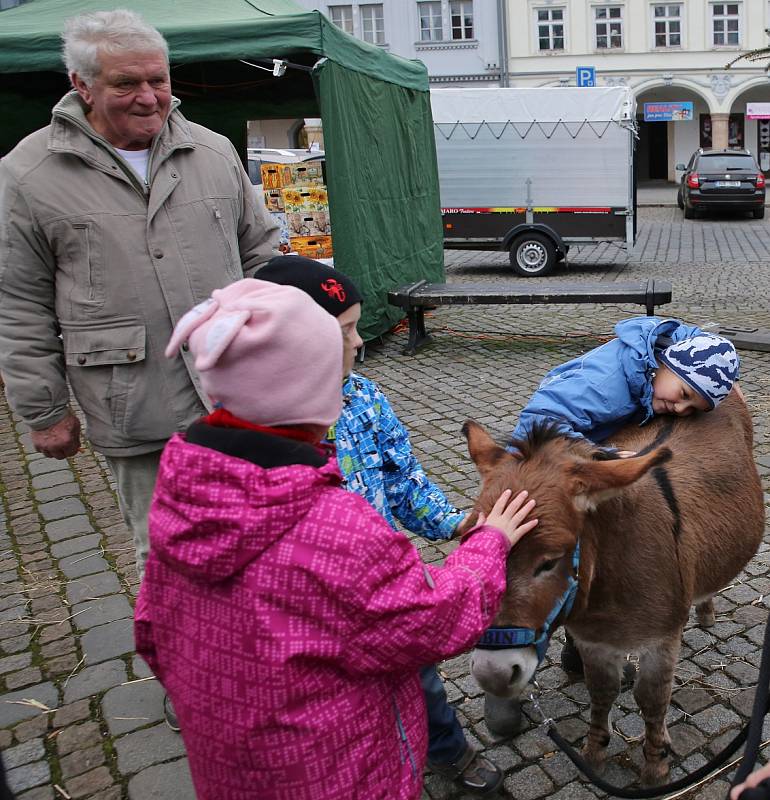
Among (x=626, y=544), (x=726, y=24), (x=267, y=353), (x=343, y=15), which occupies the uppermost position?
(x=343, y=15)

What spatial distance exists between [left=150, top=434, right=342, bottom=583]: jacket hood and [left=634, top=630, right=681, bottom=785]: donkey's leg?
1750mm

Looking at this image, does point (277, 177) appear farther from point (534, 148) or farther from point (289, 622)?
point (289, 622)

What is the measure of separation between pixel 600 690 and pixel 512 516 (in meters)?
1.16

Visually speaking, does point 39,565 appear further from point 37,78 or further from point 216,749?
point 37,78

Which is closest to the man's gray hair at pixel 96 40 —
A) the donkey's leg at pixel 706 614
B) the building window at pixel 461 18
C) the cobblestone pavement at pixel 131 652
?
the cobblestone pavement at pixel 131 652

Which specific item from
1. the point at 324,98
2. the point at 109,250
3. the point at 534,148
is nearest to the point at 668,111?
the point at 534,148

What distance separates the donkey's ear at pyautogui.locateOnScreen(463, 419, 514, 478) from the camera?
232 centimetres

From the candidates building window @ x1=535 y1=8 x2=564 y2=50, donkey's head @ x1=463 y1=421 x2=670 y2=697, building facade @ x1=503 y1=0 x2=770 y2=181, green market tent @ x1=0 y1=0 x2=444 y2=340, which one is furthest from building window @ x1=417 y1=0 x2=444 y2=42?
donkey's head @ x1=463 y1=421 x2=670 y2=697

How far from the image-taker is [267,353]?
1378 mm

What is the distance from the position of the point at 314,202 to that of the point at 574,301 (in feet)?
10.3

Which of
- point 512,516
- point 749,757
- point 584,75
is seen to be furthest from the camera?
point 584,75

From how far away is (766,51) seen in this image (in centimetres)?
1338

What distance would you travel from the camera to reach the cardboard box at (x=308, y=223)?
29.5 ft

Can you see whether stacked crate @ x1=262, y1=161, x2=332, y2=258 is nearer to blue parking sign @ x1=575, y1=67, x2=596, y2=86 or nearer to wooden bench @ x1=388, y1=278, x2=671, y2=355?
wooden bench @ x1=388, y1=278, x2=671, y2=355
